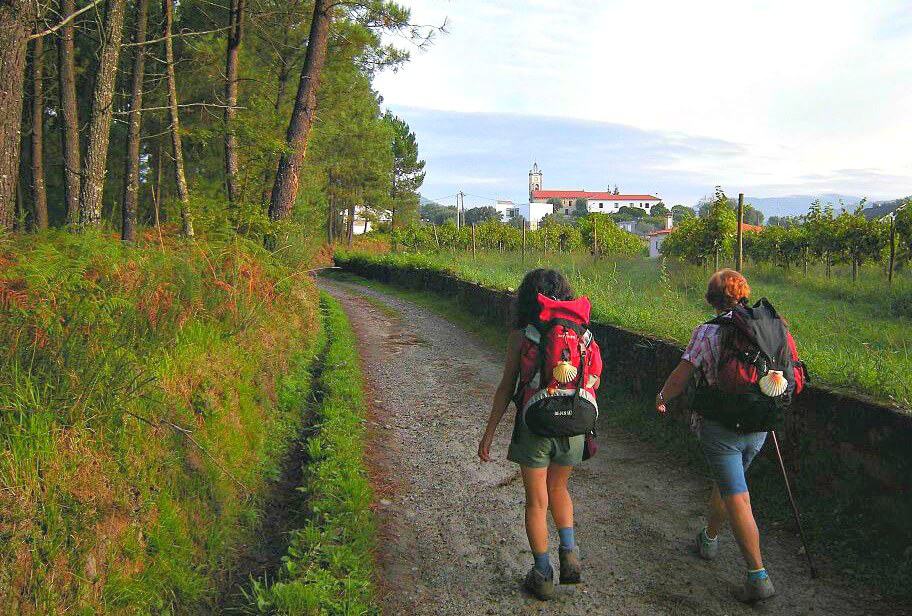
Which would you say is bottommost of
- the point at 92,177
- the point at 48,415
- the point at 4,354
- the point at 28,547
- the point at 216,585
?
the point at 216,585

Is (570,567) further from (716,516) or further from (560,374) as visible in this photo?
(560,374)

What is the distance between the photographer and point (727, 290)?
3.60m

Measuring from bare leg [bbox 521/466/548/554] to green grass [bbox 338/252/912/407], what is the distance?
7.16ft

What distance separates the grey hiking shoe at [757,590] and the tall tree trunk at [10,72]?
5.90m

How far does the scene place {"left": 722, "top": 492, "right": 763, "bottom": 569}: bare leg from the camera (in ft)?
11.1

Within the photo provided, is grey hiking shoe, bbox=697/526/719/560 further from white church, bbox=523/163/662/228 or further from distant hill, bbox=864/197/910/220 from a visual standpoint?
white church, bbox=523/163/662/228

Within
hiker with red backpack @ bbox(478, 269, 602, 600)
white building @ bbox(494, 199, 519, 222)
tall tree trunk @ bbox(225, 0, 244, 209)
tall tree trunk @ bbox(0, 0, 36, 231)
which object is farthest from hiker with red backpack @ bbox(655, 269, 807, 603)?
white building @ bbox(494, 199, 519, 222)

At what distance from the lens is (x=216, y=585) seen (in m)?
3.62

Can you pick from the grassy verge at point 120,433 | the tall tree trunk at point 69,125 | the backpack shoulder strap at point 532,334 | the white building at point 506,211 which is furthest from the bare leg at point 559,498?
the white building at point 506,211

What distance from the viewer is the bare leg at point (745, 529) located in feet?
11.1

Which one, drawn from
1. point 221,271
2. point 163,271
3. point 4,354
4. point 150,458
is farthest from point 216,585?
point 221,271

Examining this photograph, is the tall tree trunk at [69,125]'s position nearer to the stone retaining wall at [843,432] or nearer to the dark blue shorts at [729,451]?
the stone retaining wall at [843,432]

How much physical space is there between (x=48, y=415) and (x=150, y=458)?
65 cm

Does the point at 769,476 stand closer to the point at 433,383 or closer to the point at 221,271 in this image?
the point at 433,383
